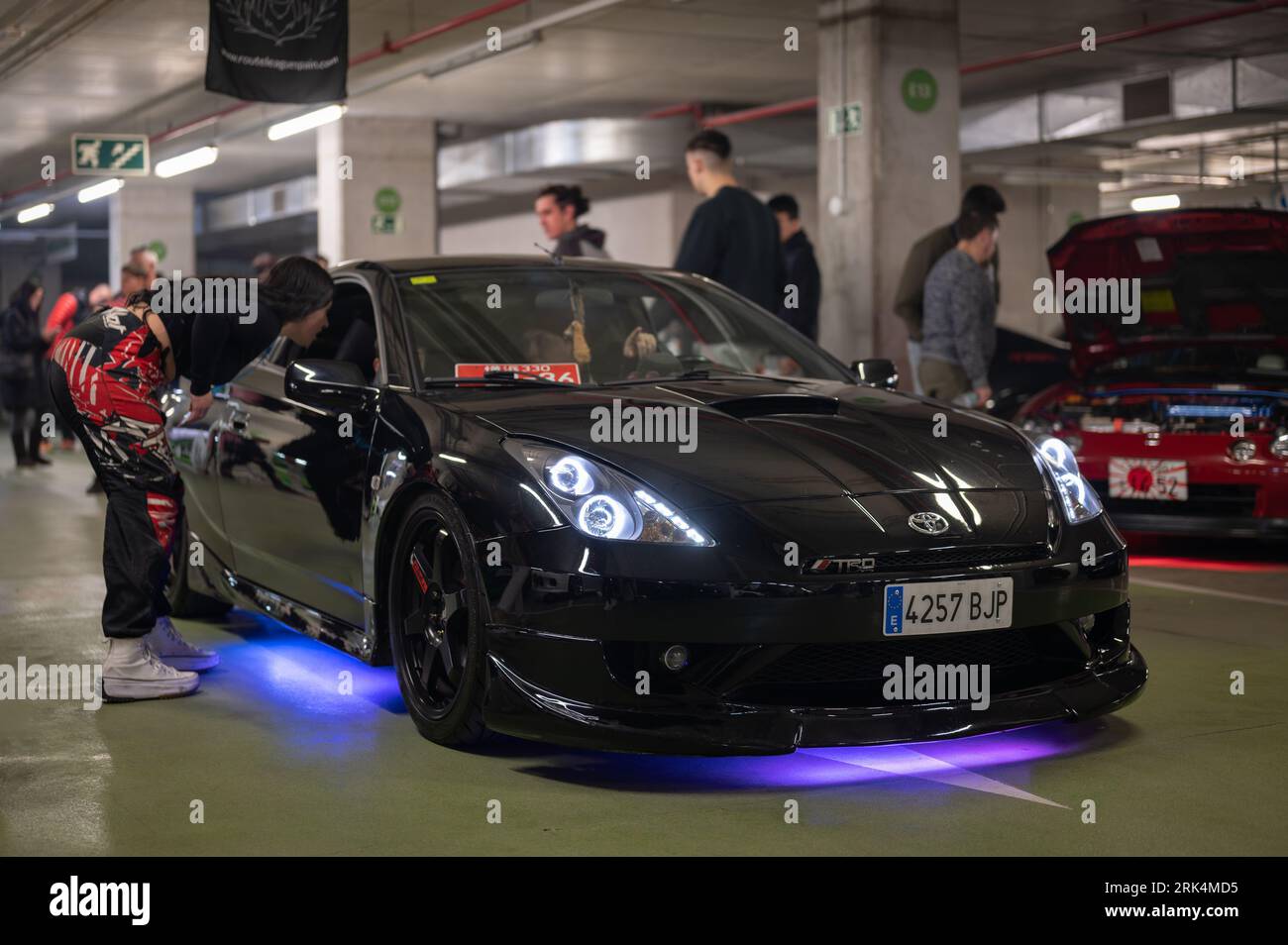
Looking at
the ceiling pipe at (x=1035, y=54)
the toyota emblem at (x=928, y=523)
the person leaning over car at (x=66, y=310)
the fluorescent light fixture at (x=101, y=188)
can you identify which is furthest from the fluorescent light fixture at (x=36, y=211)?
the toyota emblem at (x=928, y=523)

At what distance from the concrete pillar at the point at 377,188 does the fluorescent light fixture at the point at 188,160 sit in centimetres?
147

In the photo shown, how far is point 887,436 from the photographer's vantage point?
414 cm

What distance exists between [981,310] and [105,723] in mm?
4991

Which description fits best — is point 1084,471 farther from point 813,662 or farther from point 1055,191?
point 1055,191

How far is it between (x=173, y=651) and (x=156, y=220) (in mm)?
26784

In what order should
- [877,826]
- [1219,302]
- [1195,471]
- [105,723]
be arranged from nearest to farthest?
[877,826] → [105,723] → [1195,471] → [1219,302]

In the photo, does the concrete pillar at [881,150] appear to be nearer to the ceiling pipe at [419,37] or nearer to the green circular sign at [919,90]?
the green circular sign at [919,90]

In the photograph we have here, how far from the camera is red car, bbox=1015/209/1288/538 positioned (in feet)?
24.8

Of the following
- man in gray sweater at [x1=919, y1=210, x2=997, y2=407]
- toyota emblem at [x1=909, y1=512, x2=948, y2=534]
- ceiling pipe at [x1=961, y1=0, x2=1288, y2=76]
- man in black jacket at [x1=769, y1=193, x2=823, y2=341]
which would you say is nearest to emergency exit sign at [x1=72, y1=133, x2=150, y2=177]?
ceiling pipe at [x1=961, y1=0, x2=1288, y2=76]

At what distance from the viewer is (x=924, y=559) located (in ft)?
12.1

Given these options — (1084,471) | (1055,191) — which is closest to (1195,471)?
(1084,471)

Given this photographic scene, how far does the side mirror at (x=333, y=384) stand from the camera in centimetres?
459

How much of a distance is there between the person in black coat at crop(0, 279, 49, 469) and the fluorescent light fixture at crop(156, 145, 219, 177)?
6.04m

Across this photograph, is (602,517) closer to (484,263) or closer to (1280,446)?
(484,263)
